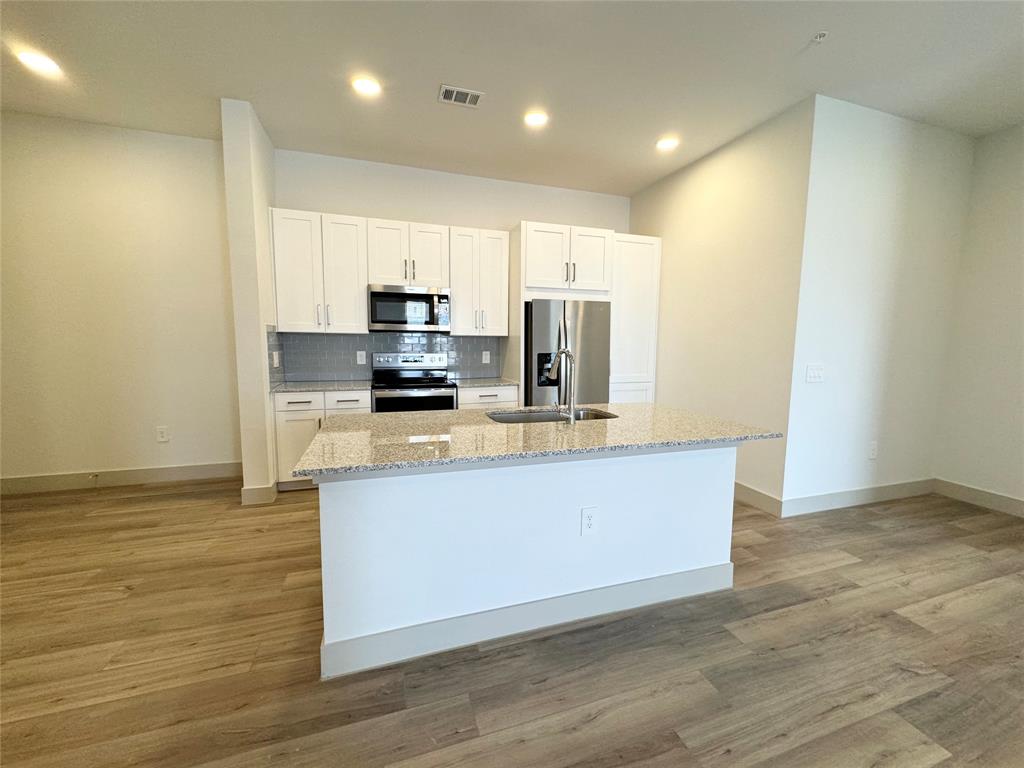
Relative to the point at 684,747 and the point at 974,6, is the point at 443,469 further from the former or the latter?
the point at 974,6

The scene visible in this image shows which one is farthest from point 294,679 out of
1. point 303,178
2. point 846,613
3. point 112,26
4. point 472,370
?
point 303,178

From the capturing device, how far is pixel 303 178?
3713mm

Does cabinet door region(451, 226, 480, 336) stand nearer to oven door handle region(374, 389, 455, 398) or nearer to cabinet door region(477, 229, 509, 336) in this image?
cabinet door region(477, 229, 509, 336)

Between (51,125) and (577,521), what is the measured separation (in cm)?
491

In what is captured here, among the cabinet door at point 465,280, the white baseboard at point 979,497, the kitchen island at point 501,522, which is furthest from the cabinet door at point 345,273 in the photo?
the white baseboard at point 979,497

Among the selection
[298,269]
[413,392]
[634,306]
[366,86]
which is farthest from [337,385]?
[634,306]

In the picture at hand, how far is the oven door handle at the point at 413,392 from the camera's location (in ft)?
11.3

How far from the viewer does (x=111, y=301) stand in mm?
3398

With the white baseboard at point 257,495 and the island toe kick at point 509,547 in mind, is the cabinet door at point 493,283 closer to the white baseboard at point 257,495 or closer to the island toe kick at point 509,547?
the white baseboard at point 257,495

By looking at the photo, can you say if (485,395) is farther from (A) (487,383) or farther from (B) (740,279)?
(B) (740,279)

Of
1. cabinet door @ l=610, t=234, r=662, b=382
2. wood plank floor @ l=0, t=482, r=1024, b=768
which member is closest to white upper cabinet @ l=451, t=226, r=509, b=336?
cabinet door @ l=610, t=234, r=662, b=382

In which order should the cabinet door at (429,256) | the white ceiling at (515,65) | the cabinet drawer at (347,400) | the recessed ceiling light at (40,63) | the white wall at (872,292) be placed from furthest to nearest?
the cabinet door at (429,256) → the cabinet drawer at (347,400) → the white wall at (872,292) → the recessed ceiling light at (40,63) → the white ceiling at (515,65)

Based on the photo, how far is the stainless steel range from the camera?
348 centimetres

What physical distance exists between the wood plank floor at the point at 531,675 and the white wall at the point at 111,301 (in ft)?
4.11
